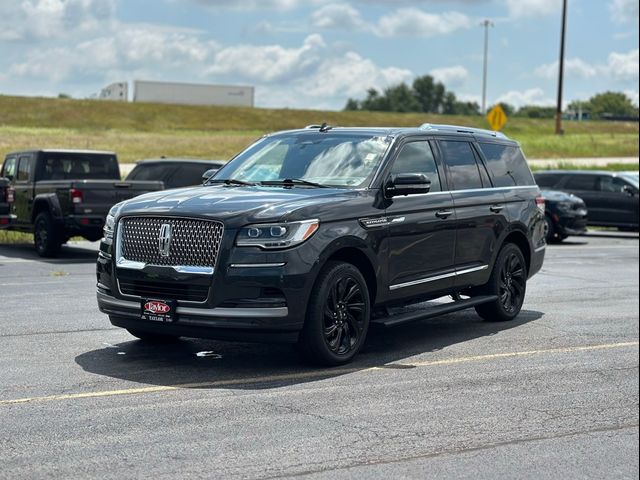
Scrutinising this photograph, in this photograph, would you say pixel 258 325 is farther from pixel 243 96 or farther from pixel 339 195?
pixel 243 96

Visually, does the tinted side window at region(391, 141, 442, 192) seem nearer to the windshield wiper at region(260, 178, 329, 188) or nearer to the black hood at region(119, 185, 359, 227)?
the windshield wiper at region(260, 178, 329, 188)

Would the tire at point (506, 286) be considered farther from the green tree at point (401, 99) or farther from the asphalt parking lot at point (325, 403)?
the green tree at point (401, 99)

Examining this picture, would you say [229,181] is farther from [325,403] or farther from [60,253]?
[60,253]

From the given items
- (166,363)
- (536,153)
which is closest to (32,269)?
(166,363)

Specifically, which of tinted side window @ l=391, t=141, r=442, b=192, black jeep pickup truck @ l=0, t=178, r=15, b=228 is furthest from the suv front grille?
black jeep pickup truck @ l=0, t=178, r=15, b=228

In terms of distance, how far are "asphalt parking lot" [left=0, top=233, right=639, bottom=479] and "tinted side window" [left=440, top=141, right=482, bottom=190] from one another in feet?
4.78

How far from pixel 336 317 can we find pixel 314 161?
1639 mm

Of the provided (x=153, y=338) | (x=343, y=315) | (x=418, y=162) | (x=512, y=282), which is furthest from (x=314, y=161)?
(x=512, y=282)

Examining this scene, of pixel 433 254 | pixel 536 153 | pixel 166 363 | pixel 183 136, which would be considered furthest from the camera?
pixel 183 136

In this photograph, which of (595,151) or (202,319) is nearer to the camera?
(202,319)

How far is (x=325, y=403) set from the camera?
732 centimetres

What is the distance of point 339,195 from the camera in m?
8.77

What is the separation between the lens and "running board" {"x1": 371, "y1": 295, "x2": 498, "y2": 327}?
360 inches

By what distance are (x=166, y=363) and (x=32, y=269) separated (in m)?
8.11
